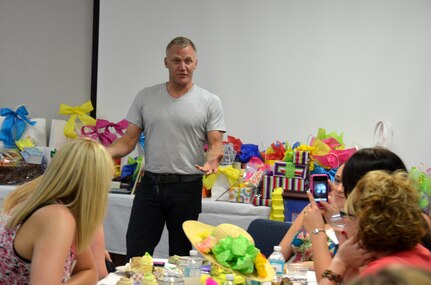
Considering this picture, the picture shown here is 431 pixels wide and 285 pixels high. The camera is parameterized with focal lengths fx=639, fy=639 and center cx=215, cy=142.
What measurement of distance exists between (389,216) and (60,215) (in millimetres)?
982

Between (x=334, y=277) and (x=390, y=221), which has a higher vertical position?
(x=390, y=221)

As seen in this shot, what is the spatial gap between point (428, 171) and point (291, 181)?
1.03 m

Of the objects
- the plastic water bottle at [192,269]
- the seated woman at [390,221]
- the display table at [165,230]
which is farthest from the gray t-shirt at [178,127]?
the seated woman at [390,221]

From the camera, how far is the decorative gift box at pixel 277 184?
439 cm

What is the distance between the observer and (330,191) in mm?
3111

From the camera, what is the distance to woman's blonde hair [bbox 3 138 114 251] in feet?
6.63

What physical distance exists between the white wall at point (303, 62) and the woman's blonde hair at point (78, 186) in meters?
3.27

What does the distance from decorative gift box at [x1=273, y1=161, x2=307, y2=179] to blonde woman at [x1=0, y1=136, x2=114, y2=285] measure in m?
2.48

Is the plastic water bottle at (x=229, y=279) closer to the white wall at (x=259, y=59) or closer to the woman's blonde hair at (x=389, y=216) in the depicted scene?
the woman's blonde hair at (x=389, y=216)

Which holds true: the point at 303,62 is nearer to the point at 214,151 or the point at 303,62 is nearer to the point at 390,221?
the point at 214,151

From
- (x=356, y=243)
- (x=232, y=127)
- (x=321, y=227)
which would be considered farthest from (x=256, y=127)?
(x=356, y=243)

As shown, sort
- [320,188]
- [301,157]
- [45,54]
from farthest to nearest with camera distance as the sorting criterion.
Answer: [45,54] < [301,157] < [320,188]

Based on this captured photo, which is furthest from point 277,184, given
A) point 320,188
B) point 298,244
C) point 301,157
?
point 320,188

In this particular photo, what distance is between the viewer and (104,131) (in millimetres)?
5441
